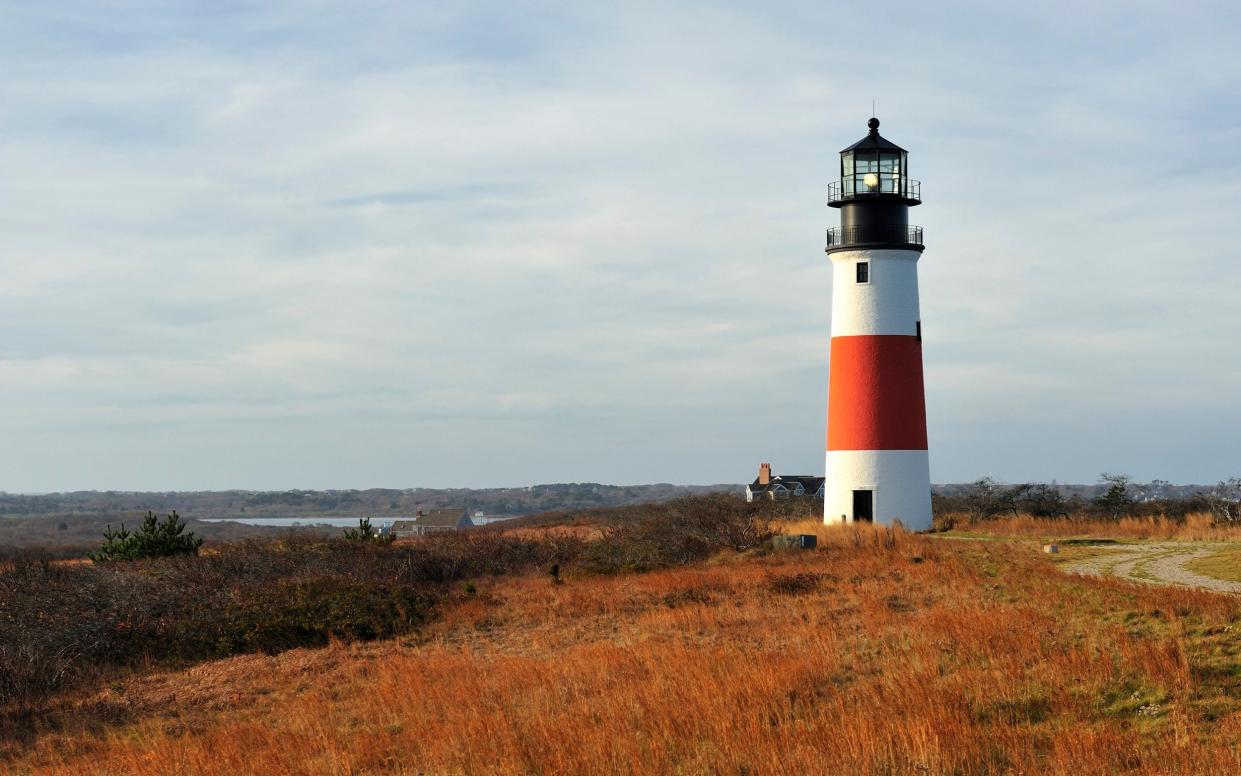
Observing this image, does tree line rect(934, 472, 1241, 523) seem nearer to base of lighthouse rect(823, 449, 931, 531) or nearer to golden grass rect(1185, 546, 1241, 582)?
base of lighthouse rect(823, 449, 931, 531)

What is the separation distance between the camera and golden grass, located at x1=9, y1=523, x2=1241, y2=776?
10297mm

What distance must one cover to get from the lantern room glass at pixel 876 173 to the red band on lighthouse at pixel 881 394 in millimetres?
4165

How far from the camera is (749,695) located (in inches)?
494

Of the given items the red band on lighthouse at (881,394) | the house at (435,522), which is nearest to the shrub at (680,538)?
the red band on lighthouse at (881,394)

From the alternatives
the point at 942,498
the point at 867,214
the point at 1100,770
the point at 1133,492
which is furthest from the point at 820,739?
the point at 1133,492

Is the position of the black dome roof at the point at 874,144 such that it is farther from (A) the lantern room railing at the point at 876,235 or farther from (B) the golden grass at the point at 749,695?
(B) the golden grass at the point at 749,695

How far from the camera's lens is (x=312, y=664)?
1786cm

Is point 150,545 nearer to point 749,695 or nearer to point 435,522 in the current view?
point 749,695

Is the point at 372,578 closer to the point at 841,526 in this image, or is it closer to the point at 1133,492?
the point at 841,526

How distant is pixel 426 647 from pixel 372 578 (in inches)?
298

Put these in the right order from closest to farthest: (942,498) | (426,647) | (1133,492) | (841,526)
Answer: (426,647), (841,526), (942,498), (1133,492)

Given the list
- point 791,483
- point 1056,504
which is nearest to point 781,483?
point 791,483

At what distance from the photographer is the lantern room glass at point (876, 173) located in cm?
3166

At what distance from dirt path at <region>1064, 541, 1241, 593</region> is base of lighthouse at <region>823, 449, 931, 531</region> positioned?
579 cm
